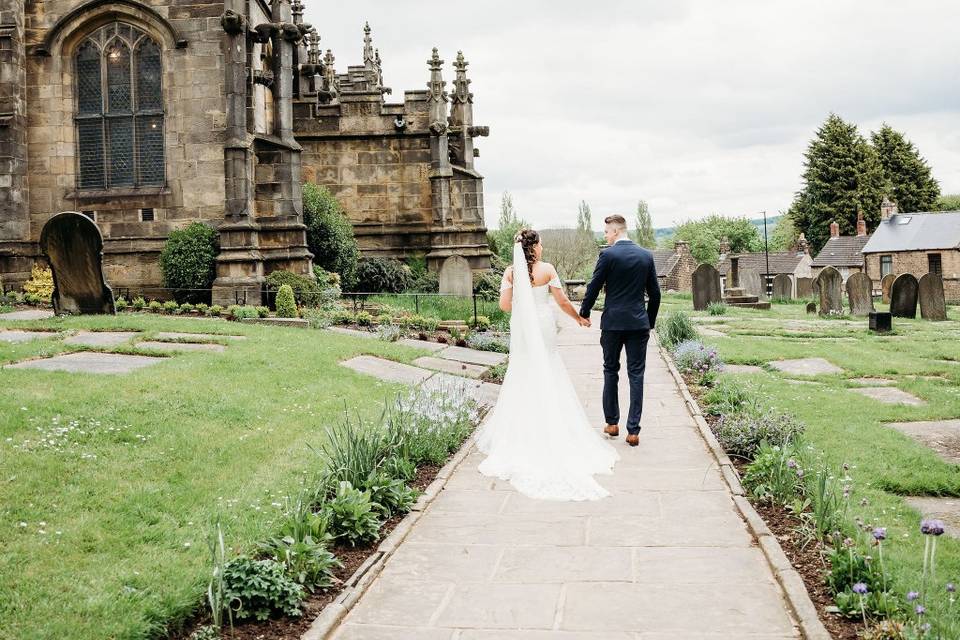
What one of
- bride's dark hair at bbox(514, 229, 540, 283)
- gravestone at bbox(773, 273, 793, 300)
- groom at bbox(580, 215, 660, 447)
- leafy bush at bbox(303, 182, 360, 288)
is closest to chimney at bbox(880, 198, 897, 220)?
gravestone at bbox(773, 273, 793, 300)

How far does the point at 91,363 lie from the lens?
33.2ft

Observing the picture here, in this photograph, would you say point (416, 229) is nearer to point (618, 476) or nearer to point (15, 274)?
point (15, 274)

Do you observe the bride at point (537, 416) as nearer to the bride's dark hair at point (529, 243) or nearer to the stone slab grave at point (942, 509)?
the bride's dark hair at point (529, 243)

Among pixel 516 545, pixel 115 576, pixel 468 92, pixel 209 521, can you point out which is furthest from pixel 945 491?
pixel 468 92

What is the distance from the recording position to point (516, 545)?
18.2ft

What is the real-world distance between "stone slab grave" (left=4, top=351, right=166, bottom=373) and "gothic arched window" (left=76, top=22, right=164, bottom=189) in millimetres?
10155

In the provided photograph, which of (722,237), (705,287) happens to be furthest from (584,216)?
(705,287)

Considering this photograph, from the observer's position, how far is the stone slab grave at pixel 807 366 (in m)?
13.0

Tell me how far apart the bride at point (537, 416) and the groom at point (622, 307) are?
0.41 metres

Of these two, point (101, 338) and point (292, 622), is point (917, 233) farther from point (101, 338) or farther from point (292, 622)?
point (292, 622)

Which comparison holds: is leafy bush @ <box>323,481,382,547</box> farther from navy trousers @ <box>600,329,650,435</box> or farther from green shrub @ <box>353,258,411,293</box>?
green shrub @ <box>353,258,411,293</box>

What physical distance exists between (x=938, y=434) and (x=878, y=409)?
3.94ft

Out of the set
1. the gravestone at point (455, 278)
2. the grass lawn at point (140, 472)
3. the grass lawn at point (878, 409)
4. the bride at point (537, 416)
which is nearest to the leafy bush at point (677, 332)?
the grass lawn at point (878, 409)

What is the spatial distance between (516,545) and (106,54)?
18.5m
